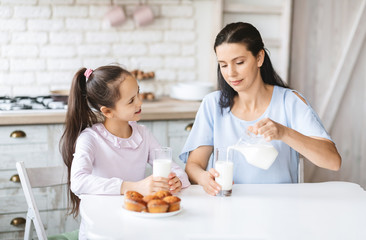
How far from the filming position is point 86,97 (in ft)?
6.48

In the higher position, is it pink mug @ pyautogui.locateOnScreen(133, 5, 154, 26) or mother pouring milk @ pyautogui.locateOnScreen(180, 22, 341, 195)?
pink mug @ pyautogui.locateOnScreen(133, 5, 154, 26)

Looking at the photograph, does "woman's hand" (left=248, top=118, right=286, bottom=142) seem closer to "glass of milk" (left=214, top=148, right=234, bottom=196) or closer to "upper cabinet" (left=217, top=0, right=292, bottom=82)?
"glass of milk" (left=214, top=148, right=234, bottom=196)

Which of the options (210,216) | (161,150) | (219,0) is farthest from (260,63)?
(219,0)

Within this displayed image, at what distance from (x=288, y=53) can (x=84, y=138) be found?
210 centimetres

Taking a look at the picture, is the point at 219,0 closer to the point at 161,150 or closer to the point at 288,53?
the point at 288,53

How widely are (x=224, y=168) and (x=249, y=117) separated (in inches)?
20.1

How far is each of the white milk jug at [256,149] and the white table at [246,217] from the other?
0.45 feet

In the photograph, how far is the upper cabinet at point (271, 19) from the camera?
3418 mm

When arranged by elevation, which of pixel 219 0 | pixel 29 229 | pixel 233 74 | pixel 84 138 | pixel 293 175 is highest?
pixel 219 0

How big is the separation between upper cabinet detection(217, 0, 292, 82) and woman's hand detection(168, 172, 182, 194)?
6.44 ft

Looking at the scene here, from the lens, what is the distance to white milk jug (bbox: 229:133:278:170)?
1.56 m

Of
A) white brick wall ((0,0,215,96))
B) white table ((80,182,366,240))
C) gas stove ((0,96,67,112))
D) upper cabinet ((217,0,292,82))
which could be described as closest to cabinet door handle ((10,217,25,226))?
gas stove ((0,96,67,112))

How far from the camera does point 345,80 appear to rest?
12.3 feet

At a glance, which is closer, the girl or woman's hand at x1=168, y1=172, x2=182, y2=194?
woman's hand at x1=168, y1=172, x2=182, y2=194
